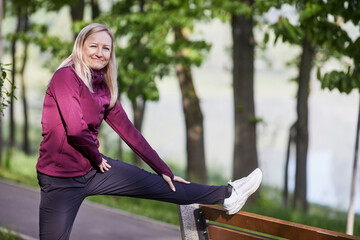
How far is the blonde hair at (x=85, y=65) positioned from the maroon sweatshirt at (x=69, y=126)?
0.06 meters

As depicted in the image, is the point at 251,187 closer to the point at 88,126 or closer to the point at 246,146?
the point at 88,126

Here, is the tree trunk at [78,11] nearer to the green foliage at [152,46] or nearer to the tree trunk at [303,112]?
the green foliage at [152,46]

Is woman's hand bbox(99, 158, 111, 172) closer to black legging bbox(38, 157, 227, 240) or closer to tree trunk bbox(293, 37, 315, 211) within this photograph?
black legging bbox(38, 157, 227, 240)

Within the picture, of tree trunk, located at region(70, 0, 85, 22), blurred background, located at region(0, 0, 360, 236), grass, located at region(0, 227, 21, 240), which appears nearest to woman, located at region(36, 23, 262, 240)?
blurred background, located at region(0, 0, 360, 236)

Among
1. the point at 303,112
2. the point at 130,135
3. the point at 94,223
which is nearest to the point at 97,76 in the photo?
the point at 130,135

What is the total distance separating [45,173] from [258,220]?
4.24 feet

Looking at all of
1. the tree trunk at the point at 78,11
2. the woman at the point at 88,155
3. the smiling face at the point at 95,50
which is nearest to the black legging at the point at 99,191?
the woman at the point at 88,155

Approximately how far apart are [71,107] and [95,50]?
453mm

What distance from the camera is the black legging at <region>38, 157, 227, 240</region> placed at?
10.3ft

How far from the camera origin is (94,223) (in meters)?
6.79

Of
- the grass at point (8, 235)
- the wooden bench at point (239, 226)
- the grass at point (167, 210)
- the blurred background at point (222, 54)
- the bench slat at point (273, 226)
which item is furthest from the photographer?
the grass at point (167, 210)

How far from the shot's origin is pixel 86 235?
6109mm

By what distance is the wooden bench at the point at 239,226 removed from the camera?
2842 millimetres

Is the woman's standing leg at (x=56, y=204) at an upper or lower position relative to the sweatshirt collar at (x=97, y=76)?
lower
